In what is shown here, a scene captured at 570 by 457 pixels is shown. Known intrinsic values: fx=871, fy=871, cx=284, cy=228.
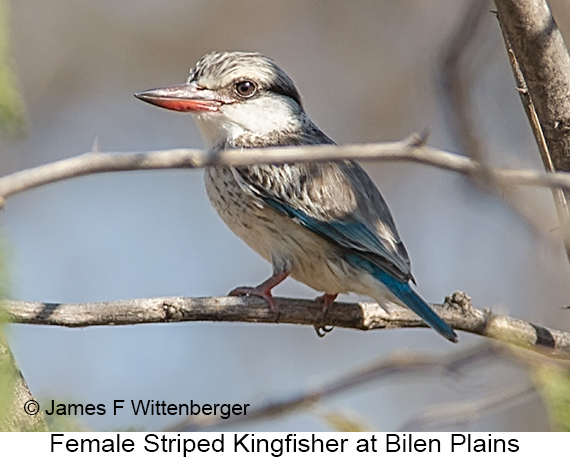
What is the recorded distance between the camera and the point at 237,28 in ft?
20.7

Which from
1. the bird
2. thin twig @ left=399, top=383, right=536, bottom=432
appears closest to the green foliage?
thin twig @ left=399, top=383, right=536, bottom=432

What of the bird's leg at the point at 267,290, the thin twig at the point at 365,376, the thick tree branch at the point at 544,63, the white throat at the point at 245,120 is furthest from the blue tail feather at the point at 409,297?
the white throat at the point at 245,120

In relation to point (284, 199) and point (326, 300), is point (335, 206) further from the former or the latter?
point (326, 300)

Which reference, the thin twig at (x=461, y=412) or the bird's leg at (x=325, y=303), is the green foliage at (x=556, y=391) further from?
the bird's leg at (x=325, y=303)

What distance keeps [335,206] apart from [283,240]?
0.25 meters

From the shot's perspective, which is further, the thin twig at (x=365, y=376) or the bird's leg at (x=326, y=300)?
the bird's leg at (x=326, y=300)

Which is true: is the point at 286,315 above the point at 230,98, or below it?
below

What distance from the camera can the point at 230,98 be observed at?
3.59 metres

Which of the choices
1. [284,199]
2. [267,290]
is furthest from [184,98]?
[267,290]

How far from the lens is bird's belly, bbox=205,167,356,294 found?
10.5 feet

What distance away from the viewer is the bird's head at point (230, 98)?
11.5 feet

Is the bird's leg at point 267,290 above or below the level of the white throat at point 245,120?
below

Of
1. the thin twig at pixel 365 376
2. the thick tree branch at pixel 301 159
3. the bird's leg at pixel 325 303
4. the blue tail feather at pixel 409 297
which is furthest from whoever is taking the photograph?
the bird's leg at pixel 325 303

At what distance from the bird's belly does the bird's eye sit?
401 mm
